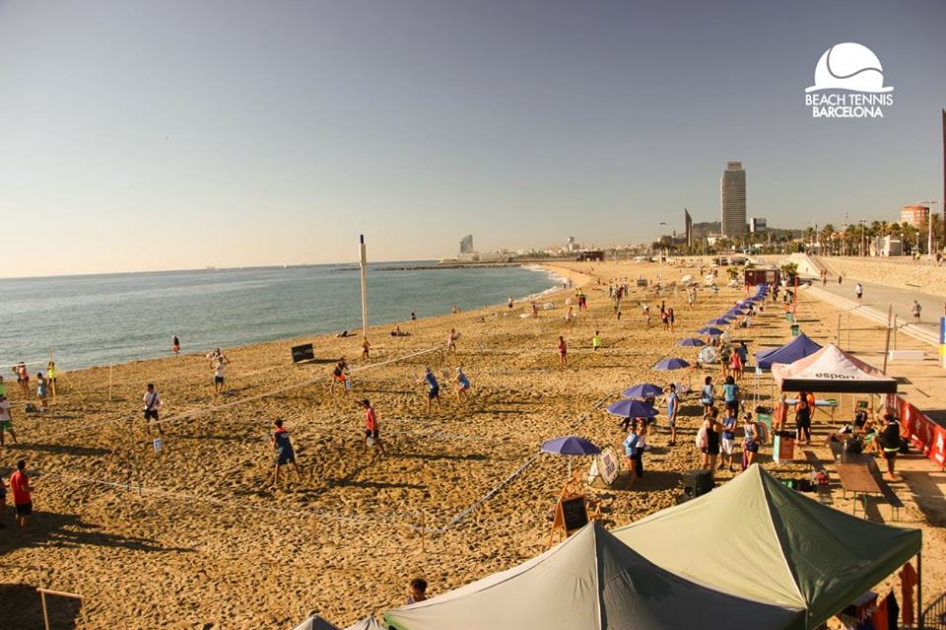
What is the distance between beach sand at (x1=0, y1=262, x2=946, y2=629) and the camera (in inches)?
302

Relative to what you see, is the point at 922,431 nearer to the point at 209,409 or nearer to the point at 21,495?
the point at 21,495

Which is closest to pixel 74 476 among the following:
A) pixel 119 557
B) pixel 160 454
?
pixel 160 454

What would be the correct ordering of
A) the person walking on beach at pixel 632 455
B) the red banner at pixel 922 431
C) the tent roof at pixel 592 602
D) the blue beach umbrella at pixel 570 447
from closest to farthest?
the tent roof at pixel 592 602 < the blue beach umbrella at pixel 570 447 < the red banner at pixel 922 431 < the person walking on beach at pixel 632 455

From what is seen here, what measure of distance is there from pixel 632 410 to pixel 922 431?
5338mm

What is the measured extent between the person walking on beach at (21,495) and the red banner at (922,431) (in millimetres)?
15780

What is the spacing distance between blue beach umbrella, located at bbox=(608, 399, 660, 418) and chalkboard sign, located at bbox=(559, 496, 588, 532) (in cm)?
342

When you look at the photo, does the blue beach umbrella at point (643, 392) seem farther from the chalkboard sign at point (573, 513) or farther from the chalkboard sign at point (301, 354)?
the chalkboard sign at point (301, 354)

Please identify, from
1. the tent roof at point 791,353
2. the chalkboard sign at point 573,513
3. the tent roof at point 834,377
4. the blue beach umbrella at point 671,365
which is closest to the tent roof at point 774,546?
the chalkboard sign at point 573,513

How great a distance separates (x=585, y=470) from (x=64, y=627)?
847 cm

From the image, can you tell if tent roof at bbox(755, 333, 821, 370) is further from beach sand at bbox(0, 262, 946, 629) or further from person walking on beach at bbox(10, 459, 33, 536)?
person walking on beach at bbox(10, 459, 33, 536)

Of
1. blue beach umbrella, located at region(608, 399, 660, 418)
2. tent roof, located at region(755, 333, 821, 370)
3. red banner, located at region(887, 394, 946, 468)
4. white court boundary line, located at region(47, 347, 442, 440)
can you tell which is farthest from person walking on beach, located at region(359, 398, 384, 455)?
red banner, located at region(887, 394, 946, 468)

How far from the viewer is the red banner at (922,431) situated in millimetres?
9914

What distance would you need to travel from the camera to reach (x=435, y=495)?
1048 cm

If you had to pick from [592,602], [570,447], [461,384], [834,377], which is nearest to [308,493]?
[570,447]
